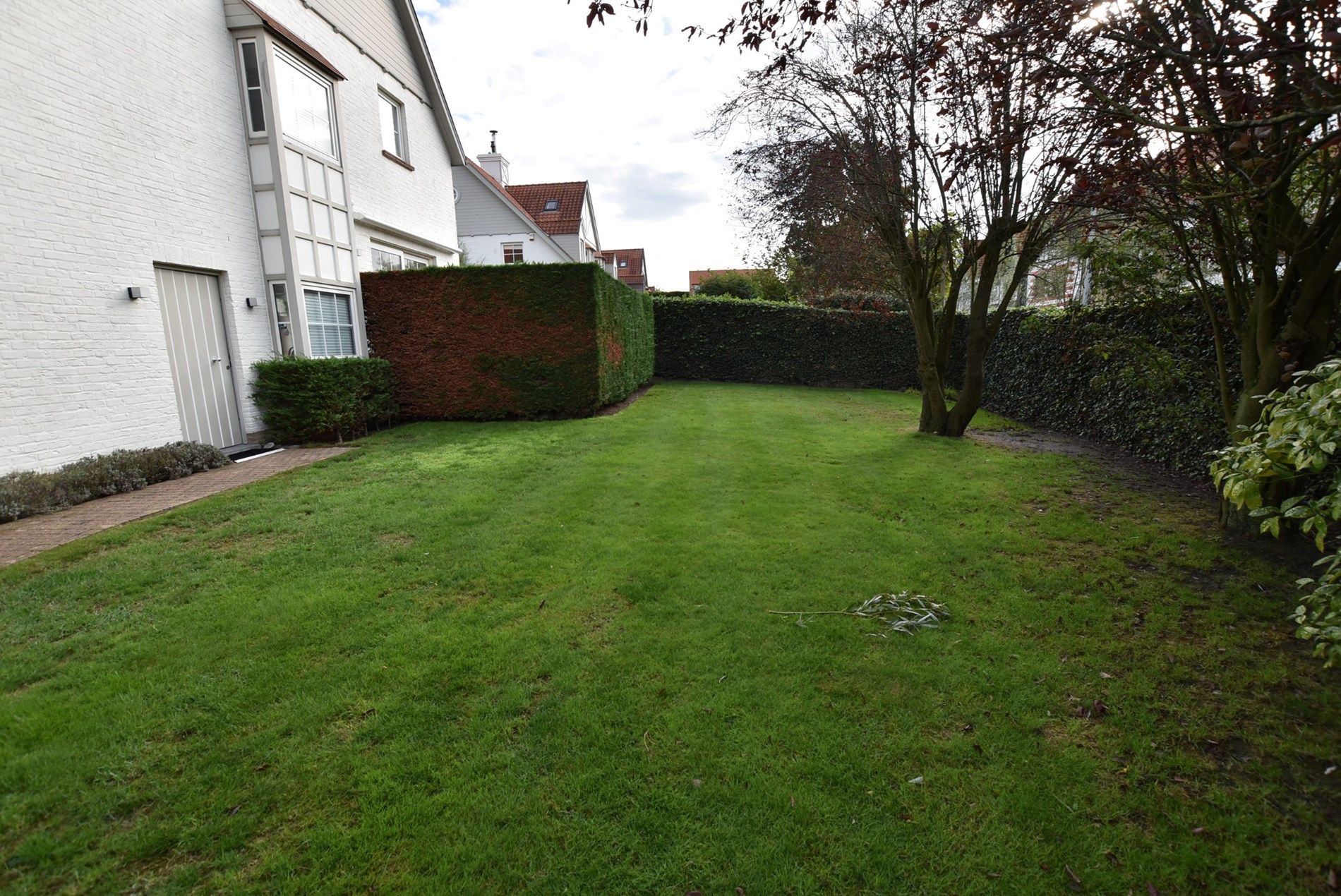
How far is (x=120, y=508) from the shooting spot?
5.75 metres

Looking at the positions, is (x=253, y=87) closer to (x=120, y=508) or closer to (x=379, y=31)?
(x=379, y=31)

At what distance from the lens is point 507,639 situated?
134 inches

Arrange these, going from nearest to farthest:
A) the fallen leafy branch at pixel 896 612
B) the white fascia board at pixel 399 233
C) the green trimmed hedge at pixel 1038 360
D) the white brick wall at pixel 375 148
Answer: the fallen leafy branch at pixel 896 612 < the green trimmed hedge at pixel 1038 360 < the white brick wall at pixel 375 148 < the white fascia board at pixel 399 233

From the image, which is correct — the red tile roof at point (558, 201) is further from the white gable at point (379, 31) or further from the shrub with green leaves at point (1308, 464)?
the shrub with green leaves at point (1308, 464)

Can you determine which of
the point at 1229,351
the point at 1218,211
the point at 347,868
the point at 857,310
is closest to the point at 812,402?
the point at 857,310

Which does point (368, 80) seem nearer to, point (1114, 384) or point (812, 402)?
point (812, 402)

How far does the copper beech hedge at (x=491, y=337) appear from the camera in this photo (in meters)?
10.7

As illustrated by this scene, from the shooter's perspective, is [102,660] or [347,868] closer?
[347,868]

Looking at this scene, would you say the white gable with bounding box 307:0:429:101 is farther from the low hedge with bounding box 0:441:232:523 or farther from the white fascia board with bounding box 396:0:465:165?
the low hedge with bounding box 0:441:232:523

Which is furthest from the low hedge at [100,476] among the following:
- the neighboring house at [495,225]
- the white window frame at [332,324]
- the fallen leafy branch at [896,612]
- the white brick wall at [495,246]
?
the white brick wall at [495,246]

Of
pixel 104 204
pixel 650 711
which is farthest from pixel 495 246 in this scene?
pixel 650 711

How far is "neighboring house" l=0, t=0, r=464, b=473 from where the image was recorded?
6.05 m

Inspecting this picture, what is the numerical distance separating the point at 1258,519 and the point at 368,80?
15.1 metres

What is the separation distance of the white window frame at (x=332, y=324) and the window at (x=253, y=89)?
2.22 metres
